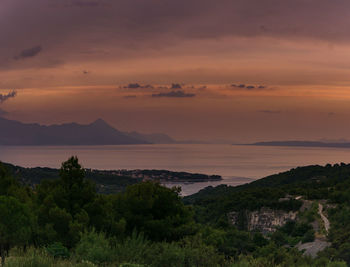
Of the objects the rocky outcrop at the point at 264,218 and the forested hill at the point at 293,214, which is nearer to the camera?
the forested hill at the point at 293,214

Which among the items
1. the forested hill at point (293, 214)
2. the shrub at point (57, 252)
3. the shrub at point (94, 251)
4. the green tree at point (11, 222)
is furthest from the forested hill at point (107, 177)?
the shrub at point (57, 252)

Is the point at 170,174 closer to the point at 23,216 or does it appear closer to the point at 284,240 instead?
the point at 284,240

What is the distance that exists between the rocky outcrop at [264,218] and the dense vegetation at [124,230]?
1149mm

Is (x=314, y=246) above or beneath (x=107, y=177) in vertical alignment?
beneath

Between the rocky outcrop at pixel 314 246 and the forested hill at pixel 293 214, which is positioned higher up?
the forested hill at pixel 293 214

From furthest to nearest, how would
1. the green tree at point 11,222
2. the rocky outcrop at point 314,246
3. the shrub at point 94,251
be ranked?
the rocky outcrop at point 314,246
the green tree at point 11,222
the shrub at point 94,251

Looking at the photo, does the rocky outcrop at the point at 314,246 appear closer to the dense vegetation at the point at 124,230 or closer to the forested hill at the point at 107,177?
the dense vegetation at the point at 124,230

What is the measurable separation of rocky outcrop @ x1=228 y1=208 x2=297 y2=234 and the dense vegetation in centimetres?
115

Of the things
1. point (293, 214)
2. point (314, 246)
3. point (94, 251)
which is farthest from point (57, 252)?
point (293, 214)

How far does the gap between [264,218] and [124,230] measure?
3330cm

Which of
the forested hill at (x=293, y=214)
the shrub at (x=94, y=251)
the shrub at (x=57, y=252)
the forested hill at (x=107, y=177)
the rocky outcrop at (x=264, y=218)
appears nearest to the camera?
the shrub at (x=94, y=251)

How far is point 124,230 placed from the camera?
62.6 feet

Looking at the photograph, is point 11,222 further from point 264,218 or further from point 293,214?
point 264,218

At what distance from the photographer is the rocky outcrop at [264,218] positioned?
4666 cm
